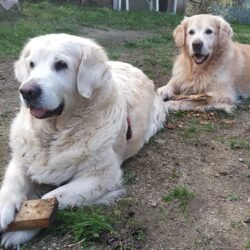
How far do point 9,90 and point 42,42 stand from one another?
7.41 ft

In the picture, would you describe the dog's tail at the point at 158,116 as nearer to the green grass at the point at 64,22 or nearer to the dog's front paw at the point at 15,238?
the dog's front paw at the point at 15,238

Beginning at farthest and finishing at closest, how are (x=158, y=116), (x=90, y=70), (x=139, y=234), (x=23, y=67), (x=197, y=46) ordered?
(x=197, y=46)
(x=158, y=116)
(x=23, y=67)
(x=90, y=70)
(x=139, y=234)

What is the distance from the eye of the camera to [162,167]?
3.69m

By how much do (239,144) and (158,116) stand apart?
2.54 feet

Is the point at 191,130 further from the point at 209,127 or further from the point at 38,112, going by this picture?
the point at 38,112

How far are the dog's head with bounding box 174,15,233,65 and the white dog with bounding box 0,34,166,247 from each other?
2531mm

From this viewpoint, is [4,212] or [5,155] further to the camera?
[5,155]

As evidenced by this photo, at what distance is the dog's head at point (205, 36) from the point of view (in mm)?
5555

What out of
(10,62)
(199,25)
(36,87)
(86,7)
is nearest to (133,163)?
(36,87)

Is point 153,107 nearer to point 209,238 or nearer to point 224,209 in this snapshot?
point 224,209

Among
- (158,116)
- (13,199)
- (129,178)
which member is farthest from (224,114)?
(13,199)

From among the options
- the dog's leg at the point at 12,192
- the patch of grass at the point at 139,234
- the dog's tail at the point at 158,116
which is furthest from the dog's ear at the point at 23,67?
the dog's tail at the point at 158,116

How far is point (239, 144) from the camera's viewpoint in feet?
13.8

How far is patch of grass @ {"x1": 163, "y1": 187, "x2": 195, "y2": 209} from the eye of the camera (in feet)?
10.4
